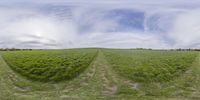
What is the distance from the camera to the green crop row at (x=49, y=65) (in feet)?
175

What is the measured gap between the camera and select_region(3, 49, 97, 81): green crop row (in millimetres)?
53469

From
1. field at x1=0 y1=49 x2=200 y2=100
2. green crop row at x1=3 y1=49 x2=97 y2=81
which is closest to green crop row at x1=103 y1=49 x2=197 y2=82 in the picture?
field at x1=0 y1=49 x2=200 y2=100

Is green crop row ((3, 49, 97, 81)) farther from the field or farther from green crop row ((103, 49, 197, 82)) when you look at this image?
green crop row ((103, 49, 197, 82))

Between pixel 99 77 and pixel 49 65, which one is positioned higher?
pixel 49 65

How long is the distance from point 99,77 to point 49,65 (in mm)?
11021

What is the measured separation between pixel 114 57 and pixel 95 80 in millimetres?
15062

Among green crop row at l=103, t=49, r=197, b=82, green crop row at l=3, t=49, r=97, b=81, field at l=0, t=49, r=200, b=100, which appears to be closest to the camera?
field at l=0, t=49, r=200, b=100

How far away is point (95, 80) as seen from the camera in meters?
51.0

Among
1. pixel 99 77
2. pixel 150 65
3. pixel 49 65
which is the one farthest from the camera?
pixel 150 65

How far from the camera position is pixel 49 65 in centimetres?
5788

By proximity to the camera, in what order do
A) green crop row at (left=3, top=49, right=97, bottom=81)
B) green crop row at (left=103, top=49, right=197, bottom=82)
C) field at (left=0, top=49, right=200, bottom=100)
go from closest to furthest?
1. field at (left=0, top=49, right=200, bottom=100)
2. green crop row at (left=3, top=49, right=97, bottom=81)
3. green crop row at (left=103, top=49, right=197, bottom=82)

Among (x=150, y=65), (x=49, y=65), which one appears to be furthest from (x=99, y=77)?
(x=150, y=65)

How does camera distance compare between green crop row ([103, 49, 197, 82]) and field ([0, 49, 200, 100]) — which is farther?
green crop row ([103, 49, 197, 82])

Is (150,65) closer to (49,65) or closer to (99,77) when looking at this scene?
(99,77)
